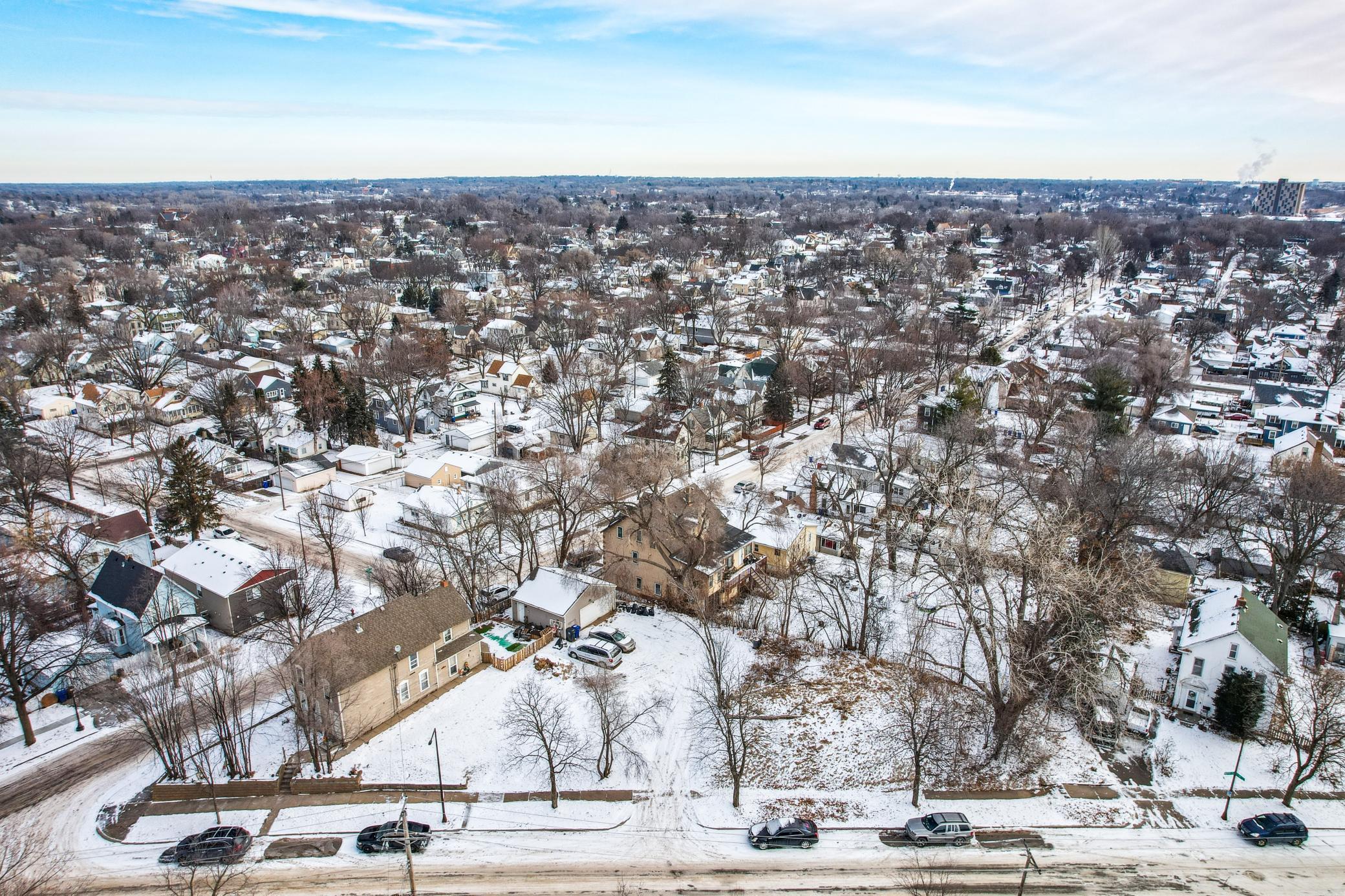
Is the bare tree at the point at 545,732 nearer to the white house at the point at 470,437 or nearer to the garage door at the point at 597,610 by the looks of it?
the garage door at the point at 597,610

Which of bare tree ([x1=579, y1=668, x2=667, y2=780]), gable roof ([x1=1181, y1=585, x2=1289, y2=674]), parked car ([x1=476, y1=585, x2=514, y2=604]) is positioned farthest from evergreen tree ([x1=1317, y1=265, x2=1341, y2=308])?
bare tree ([x1=579, y1=668, x2=667, y2=780])

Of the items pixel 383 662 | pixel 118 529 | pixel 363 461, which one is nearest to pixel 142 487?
pixel 118 529

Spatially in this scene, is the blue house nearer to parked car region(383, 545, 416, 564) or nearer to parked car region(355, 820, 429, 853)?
parked car region(383, 545, 416, 564)

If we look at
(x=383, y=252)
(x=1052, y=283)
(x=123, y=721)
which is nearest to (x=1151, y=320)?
(x=1052, y=283)

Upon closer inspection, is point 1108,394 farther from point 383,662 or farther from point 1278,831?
point 383,662

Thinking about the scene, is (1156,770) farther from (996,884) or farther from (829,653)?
(829,653)

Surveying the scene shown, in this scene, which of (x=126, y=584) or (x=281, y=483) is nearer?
(x=126, y=584)

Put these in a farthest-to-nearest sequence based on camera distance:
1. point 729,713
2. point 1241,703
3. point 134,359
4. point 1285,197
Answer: point 1285,197
point 134,359
point 1241,703
point 729,713
